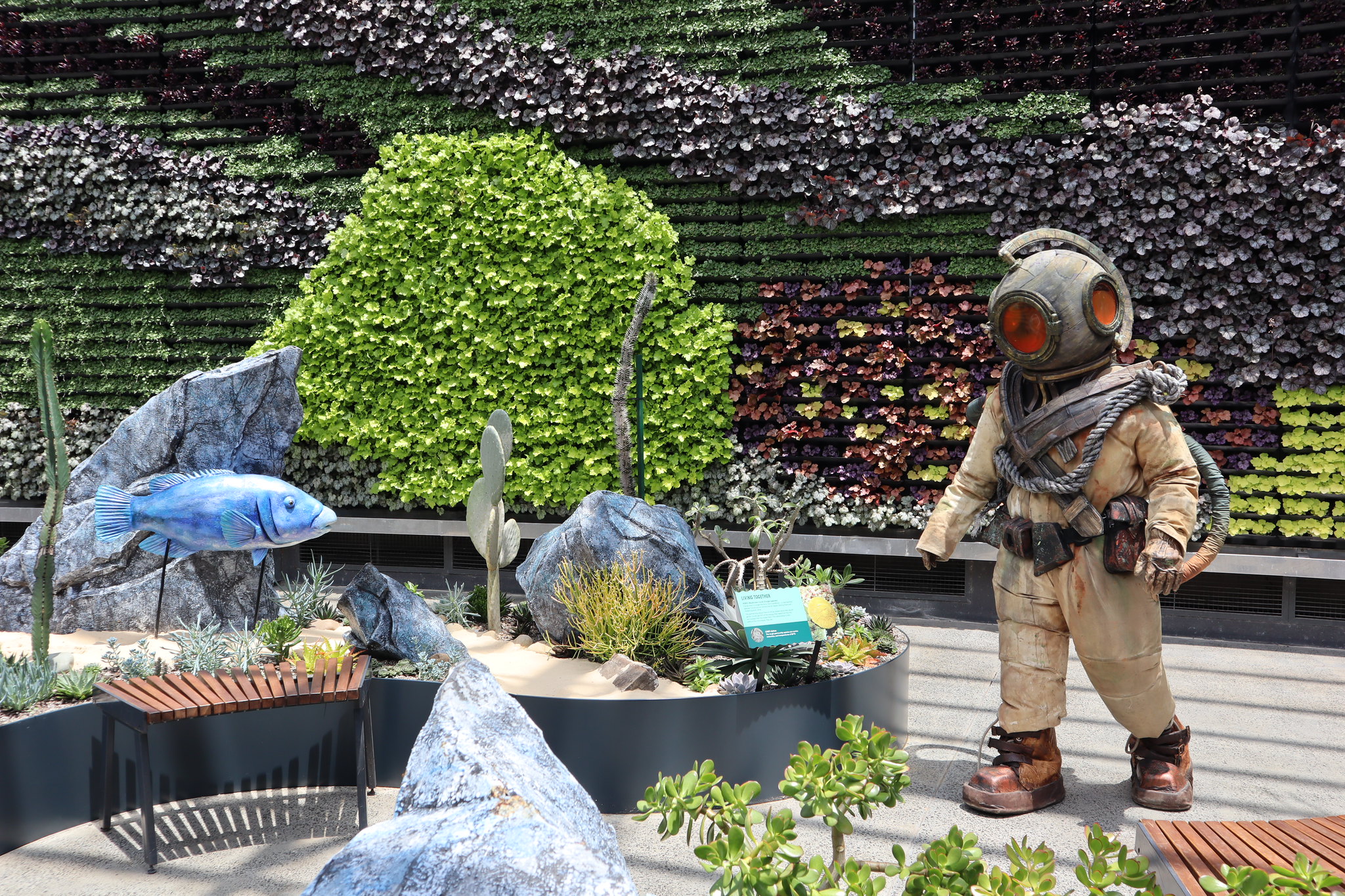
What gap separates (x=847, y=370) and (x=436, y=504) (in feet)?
10.6

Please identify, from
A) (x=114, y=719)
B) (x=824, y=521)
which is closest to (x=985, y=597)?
(x=824, y=521)

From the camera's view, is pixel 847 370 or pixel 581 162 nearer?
pixel 847 370

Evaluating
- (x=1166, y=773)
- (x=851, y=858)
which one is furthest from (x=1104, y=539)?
(x=851, y=858)

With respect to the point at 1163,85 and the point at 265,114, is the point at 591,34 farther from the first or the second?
the point at 1163,85

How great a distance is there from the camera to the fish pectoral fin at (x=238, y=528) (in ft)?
13.5

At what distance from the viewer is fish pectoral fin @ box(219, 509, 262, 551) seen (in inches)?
162

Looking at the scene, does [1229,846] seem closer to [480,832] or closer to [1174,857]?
[1174,857]

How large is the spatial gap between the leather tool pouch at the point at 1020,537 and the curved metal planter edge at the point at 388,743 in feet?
2.73

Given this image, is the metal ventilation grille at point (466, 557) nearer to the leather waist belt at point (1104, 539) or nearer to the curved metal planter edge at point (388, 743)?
the curved metal planter edge at point (388, 743)

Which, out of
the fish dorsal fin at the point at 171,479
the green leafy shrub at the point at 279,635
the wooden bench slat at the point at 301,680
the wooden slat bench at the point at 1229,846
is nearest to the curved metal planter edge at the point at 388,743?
the wooden bench slat at the point at 301,680

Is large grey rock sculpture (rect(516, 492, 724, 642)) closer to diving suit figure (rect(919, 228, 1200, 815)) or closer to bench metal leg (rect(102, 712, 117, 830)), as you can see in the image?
diving suit figure (rect(919, 228, 1200, 815))

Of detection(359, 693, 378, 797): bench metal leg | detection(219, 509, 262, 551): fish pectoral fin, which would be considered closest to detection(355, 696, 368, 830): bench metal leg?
detection(359, 693, 378, 797): bench metal leg

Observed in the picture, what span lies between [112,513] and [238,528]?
24.8 inches

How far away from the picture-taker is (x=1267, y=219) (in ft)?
18.3
